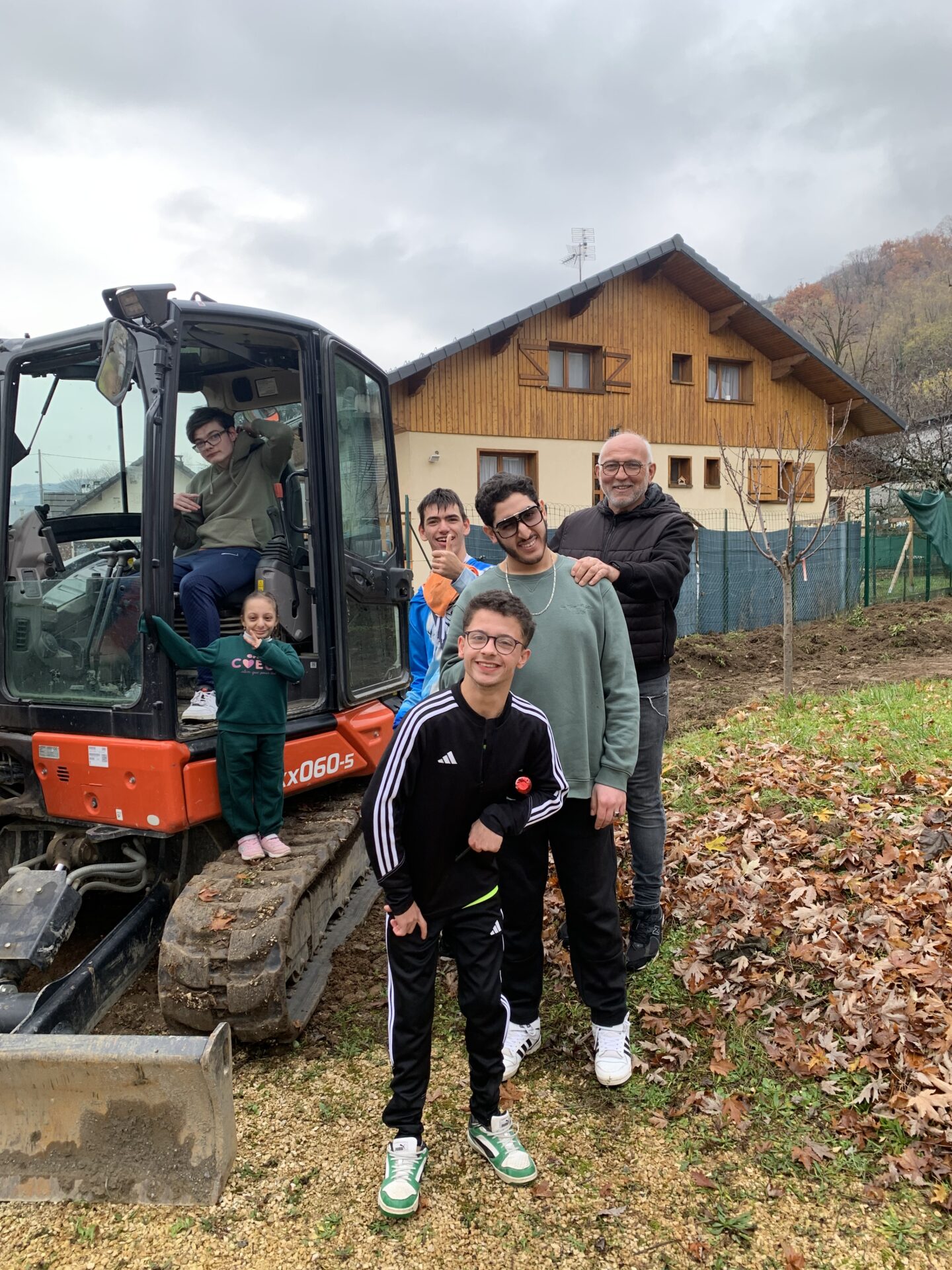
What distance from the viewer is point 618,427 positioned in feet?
70.9

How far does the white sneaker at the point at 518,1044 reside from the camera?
10.6ft

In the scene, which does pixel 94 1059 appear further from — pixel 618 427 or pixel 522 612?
pixel 618 427

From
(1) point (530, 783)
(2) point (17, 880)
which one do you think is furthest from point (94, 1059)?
(1) point (530, 783)

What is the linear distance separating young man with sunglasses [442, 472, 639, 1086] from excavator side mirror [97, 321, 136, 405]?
4.88 feet

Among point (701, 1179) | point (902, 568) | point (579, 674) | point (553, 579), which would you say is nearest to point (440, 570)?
point (553, 579)

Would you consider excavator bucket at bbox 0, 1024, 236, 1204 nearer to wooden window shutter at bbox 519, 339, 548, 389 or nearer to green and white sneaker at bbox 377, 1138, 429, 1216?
green and white sneaker at bbox 377, 1138, 429, 1216

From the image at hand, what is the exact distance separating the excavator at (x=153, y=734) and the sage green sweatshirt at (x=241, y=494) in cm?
8

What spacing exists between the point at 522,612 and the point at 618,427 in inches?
783

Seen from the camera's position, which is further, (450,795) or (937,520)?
(937,520)

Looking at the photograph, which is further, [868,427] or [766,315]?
[868,427]

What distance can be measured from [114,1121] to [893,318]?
46488mm

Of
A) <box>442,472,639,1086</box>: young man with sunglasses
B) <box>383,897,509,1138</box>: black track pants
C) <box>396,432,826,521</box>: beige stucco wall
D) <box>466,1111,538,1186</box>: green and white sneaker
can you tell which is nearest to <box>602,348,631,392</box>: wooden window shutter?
<box>396,432,826,521</box>: beige stucco wall

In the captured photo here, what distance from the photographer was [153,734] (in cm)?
348

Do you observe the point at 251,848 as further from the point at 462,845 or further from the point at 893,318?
the point at 893,318
